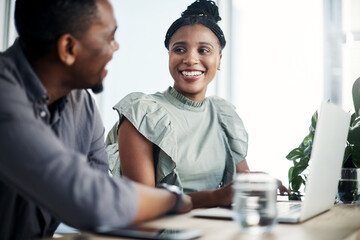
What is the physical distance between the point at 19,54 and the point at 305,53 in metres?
2.74

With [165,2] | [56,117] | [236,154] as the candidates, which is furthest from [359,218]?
[165,2]

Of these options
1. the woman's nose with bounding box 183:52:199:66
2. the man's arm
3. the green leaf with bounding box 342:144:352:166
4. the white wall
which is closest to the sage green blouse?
the woman's nose with bounding box 183:52:199:66

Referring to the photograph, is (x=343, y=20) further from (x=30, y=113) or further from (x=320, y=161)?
(x=30, y=113)

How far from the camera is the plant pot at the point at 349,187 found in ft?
5.07

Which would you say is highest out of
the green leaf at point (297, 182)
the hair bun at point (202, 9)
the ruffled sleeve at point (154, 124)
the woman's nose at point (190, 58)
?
the hair bun at point (202, 9)

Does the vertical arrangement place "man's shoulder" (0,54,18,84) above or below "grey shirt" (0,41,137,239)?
above

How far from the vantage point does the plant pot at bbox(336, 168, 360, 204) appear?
1.55 meters

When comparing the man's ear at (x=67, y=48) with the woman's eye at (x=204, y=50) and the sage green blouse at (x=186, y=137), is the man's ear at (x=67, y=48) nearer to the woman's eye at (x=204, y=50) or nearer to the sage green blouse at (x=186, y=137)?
the sage green blouse at (x=186, y=137)

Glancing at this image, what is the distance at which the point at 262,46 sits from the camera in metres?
3.57

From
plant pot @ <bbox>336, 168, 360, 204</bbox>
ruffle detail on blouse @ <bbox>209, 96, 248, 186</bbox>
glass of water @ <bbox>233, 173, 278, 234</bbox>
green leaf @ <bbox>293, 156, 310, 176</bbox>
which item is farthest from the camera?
green leaf @ <bbox>293, 156, 310, 176</bbox>

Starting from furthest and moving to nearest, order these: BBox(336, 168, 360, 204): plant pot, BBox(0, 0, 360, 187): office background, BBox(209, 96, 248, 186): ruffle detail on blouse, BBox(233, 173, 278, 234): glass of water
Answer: BBox(0, 0, 360, 187): office background < BBox(209, 96, 248, 186): ruffle detail on blouse < BBox(336, 168, 360, 204): plant pot < BBox(233, 173, 278, 234): glass of water

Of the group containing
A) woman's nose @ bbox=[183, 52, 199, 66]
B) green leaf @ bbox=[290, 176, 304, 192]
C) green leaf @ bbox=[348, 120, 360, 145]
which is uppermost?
woman's nose @ bbox=[183, 52, 199, 66]

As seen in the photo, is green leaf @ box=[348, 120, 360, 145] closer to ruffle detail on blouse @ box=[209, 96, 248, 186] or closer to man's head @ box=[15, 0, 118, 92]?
ruffle detail on blouse @ box=[209, 96, 248, 186]

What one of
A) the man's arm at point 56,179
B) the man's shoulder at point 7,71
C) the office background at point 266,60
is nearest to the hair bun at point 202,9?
the man's shoulder at point 7,71
